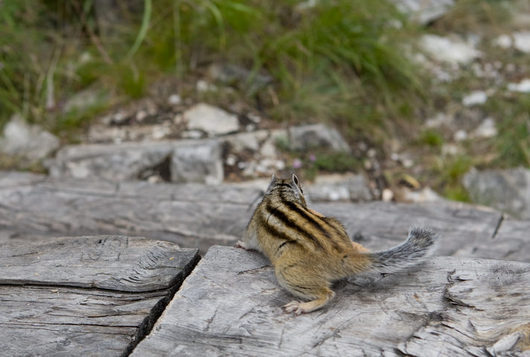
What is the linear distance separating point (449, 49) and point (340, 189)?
3.21 meters

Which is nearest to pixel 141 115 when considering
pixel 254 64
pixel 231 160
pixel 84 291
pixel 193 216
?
pixel 231 160

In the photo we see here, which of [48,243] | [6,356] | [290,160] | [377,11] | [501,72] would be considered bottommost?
[6,356]

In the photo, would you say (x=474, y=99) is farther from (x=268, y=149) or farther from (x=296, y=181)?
(x=296, y=181)

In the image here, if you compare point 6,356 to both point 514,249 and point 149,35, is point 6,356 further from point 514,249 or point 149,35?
point 149,35

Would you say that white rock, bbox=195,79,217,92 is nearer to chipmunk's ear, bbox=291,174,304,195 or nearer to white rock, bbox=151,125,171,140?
white rock, bbox=151,125,171,140

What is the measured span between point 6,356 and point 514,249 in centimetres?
292

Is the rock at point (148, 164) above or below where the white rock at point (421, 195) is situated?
above

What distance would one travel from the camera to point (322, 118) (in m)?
5.62

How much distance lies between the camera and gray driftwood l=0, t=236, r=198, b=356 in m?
2.36

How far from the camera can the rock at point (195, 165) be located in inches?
198

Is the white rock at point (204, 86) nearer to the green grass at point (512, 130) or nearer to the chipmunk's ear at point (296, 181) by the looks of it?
the chipmunk's ear at point (296, 181)

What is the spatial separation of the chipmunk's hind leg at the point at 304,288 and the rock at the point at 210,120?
10.1 ft

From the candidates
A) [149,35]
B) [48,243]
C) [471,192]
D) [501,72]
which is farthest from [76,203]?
[501,72]

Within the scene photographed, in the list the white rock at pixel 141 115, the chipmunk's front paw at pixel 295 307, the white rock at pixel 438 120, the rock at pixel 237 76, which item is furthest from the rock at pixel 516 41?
the chipmunk's front paw at pixel 295 307
